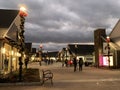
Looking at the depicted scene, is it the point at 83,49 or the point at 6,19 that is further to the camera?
the point at 83,49

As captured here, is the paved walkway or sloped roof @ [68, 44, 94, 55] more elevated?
sloped roof @ [68, 44, 94, 55]

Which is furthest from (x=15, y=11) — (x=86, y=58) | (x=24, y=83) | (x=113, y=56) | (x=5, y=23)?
(x=86, y=58)

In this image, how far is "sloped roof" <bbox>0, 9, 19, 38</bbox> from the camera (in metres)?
32.8

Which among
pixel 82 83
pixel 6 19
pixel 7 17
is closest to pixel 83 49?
pixel 7 17

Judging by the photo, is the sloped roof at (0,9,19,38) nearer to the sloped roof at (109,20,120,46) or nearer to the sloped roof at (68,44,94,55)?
the sloped roof at (109,20,120,46)

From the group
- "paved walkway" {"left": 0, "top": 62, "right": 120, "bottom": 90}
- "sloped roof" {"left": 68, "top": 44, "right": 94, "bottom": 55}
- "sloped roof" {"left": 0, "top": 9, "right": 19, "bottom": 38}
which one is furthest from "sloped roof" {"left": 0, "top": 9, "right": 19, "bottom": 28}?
"sloped roof" {"left": 68, "top": 44, "right": 94, "bottom": 55}

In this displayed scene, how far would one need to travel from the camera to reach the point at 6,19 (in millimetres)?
35906

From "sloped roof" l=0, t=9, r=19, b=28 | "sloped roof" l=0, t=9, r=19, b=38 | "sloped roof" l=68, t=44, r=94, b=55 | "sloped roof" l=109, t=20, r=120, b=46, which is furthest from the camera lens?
"sloped roof" l=68, t=44, r=94, b=55

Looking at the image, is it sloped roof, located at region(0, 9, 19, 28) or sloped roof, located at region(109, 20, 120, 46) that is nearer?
sloped roof, located at region(0, 9, 19, 28)

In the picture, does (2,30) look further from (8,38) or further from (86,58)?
(86,58)

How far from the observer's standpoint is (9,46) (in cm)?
3841

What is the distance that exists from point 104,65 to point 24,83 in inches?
1519

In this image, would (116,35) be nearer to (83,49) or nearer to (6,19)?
(6,19)

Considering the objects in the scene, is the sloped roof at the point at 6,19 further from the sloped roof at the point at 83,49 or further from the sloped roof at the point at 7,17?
the sloped roof at the point at 83,49
